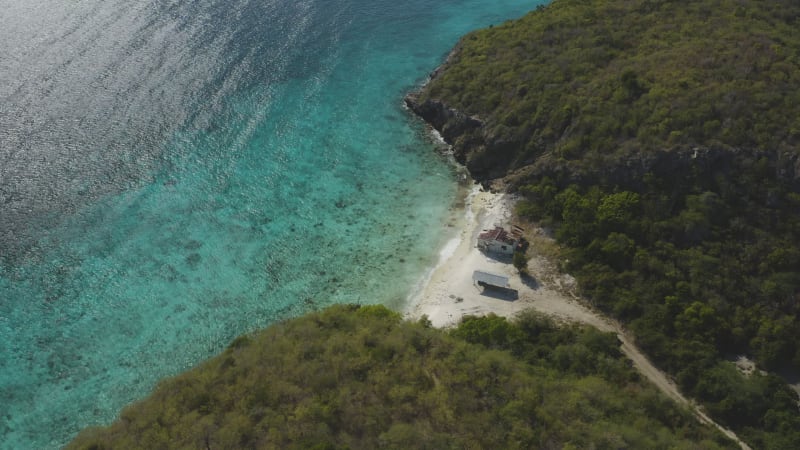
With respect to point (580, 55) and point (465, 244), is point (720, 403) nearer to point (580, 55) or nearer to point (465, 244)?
point (465, 244)

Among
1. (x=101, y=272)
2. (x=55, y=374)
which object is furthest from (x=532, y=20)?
(x=55, y=374)

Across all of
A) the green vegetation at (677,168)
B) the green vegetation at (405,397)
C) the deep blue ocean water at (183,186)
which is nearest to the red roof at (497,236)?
the green vegetation at (677,168)

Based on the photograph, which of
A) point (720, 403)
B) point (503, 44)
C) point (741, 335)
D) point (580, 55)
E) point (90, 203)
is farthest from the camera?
point (503, 44)

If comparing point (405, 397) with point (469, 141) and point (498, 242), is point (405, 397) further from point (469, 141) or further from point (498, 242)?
point (469, 141)

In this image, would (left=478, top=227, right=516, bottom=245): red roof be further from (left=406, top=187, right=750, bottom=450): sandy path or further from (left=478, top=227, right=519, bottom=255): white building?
(left=406, top=187, right=750, bottom=450): sandy path

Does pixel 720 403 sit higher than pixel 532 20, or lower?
lower

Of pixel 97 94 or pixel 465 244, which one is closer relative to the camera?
pixel 465 244

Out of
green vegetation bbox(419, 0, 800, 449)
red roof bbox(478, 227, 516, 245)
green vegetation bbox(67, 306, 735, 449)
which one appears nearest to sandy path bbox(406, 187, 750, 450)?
green vegetation bbox(419, 0, 800, 449)

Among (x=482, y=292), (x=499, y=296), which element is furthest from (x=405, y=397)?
(x=499, y=296)
